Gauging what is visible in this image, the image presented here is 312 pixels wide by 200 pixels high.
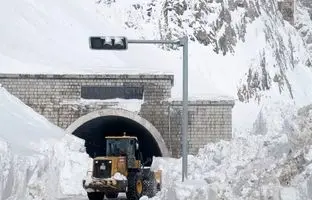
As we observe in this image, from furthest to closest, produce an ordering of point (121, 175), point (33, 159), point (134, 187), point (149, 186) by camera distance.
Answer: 1. point (149, 186)
2. point (134, 187)
3. point (121, 175)
4. point (33, 159)

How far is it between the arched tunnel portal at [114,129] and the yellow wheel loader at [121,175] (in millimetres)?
11177

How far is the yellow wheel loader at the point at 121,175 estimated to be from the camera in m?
17.0

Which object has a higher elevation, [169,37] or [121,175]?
[169,37]

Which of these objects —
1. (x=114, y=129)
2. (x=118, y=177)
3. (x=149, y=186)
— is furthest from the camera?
(x=114, y=129)

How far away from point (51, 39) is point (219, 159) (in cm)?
Result: 2354

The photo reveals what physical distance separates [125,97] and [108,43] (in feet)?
61.0

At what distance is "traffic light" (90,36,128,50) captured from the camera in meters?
14.3

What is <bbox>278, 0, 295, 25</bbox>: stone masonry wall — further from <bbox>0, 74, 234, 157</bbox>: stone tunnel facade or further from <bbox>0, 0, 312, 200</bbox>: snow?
<bbox>0, 74, 234, 157</bbox>: stone tunnel facade

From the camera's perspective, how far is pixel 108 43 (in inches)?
566

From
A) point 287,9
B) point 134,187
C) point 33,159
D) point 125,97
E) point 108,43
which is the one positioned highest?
point 287,9

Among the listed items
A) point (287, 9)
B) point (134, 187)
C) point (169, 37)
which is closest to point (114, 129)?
point (169, 37)

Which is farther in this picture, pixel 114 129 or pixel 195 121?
pixel 114 129

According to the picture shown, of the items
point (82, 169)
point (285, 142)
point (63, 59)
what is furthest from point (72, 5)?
point (285, 142)

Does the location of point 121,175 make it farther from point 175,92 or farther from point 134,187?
point 175,92
